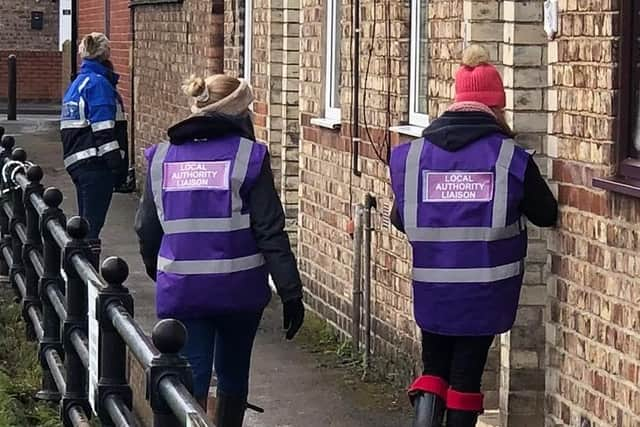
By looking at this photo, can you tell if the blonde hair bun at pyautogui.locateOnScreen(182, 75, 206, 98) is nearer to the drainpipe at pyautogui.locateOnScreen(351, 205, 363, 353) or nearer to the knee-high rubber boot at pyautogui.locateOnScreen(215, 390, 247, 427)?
the knee-high rubber boot at pyautogui.locateOnScreen(215, 390, 247, 427)

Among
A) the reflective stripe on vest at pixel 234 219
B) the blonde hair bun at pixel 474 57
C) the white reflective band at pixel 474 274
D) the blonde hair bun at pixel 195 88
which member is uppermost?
the blonde hair bun at pixel 474 57

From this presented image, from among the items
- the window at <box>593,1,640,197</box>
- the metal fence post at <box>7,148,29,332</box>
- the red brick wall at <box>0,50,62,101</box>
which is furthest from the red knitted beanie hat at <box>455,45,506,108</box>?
the red brick wall at <box>0,50,62,101</box>

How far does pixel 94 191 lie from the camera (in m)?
11.7

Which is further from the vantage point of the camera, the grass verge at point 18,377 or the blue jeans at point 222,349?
the grass verge at point 18,377

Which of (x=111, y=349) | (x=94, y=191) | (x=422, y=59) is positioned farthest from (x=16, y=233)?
(x=111, y=349)

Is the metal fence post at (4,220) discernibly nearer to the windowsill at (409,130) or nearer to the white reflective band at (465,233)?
the windowsill at (409,130)

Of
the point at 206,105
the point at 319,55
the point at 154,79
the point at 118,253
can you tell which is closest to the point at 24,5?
the point at 154,79

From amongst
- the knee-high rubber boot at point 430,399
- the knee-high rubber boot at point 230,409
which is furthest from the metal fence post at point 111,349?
the knee-high rubber boot at point 430,399

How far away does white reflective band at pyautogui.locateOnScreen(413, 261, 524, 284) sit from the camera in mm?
6457

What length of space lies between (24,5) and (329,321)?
3294cm

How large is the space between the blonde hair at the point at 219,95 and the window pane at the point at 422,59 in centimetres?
205

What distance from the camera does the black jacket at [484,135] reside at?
6426mm

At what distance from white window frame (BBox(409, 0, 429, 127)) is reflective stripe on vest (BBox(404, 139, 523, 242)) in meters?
2.04

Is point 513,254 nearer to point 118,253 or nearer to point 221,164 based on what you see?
point 221,164
